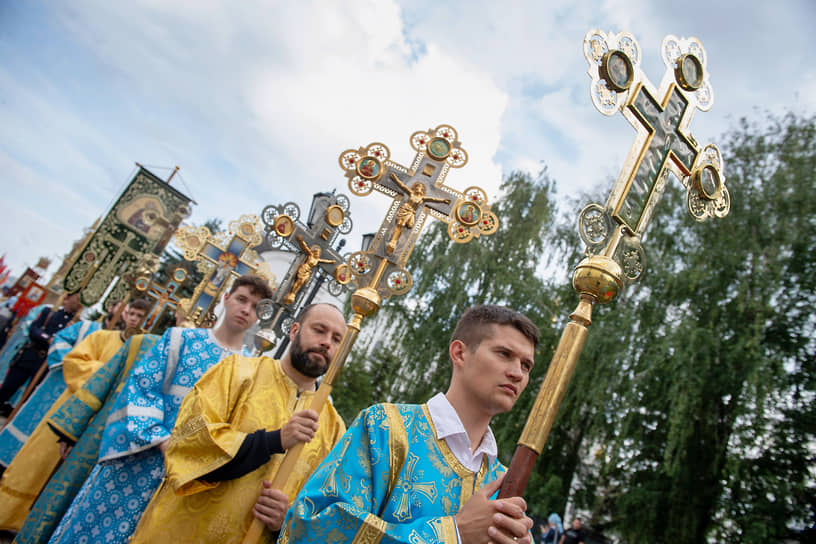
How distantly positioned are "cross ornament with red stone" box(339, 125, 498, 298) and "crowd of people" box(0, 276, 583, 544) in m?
0.88

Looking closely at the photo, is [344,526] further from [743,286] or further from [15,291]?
[15,291]

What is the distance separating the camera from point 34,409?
485 centimetres

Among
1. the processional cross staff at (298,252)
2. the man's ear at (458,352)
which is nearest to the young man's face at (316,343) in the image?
the man's ear at (458,352)

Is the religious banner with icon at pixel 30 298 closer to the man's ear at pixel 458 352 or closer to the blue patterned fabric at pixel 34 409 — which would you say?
the blue patterned fabric at pixel 34 409

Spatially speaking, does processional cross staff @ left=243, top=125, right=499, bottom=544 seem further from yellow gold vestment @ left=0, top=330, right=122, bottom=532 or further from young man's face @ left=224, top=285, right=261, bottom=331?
yellow gold vestment @ left=0, top=330, right=122, bottom=532

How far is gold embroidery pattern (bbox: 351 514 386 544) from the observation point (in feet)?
4.70

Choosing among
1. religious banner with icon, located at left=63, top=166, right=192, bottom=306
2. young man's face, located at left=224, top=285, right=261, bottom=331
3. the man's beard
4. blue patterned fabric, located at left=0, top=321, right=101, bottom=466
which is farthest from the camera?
religious banner with icon, located at left=63, top=166, right=192, bottom=306

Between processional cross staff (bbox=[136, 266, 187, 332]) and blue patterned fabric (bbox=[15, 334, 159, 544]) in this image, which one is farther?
processional cross staff (bbox=[136, 266, 187, 332])

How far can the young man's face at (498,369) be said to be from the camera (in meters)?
1.74

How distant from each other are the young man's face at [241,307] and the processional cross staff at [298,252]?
2.12 metres

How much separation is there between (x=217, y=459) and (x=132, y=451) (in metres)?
0.81

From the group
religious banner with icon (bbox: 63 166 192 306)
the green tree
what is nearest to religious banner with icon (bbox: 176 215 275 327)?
religious banner with icon (bbox: 63 166 192 306)

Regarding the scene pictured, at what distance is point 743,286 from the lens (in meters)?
9.75

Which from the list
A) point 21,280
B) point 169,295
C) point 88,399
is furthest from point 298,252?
point 21,280
